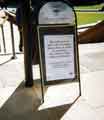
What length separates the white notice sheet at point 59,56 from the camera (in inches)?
187

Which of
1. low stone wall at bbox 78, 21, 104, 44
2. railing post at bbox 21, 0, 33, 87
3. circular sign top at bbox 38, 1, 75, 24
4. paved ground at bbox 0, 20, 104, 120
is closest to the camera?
paved ground at bbox 0, 20, 104, 120

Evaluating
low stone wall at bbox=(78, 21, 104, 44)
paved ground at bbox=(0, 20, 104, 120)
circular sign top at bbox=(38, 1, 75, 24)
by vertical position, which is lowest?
paved ground at bbox=(0, 20, 104, 120)

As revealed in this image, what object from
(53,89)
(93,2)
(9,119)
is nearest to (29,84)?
(53,89)

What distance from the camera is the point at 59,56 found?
4785 mm

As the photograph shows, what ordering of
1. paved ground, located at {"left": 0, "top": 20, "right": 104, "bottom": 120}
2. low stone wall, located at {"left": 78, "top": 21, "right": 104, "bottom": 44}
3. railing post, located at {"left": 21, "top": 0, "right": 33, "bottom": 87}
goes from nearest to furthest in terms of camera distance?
1. paved ground, located at {"left": 0, "top": 20, "right": 104, "bottom": 120}
2. railing post, located at {"left": 21, "top": 0, "right": 33, "bottom": 87}
3. low stone wall, located at {"left": 78, "top": 21, "right": 104, "bottom": 44}

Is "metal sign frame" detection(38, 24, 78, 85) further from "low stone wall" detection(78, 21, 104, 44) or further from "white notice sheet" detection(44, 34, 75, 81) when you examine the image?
"low stone wall" detection(78, 21, 104, 44)

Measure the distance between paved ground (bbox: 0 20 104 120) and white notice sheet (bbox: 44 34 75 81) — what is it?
374 mm

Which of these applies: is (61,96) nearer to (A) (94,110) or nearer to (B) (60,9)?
(A) (94,110)

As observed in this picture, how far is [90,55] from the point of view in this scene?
7.20 metres

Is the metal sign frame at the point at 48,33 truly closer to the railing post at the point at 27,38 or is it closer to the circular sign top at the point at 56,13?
the circular sign top at the point at 56,13

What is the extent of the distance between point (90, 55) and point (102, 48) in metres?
0.75

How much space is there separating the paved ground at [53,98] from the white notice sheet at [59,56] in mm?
374

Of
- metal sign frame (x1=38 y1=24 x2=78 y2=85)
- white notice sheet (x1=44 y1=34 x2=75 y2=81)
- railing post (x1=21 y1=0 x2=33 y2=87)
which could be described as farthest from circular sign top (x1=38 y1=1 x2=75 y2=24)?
railing post (x1=21 y1=0 x2=33 y2=87)

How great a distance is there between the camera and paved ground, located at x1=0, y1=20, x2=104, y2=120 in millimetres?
4340
